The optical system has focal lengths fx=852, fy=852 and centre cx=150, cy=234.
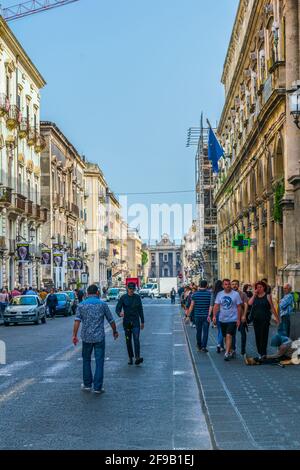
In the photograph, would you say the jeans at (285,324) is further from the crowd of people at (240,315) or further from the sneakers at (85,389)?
the sneakers at (85,389)

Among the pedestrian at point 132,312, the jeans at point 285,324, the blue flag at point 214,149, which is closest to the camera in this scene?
the pedestrian at point 132,312

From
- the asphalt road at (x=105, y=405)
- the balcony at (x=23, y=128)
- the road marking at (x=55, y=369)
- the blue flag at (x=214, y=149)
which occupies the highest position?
the balcony at (x=23, y=128)

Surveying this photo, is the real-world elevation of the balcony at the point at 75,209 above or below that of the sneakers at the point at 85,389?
above

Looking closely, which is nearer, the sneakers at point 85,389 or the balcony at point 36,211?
the sneakers at point 85,389

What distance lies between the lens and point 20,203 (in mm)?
57094

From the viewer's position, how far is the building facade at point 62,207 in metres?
74.4

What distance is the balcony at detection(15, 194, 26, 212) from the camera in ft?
184

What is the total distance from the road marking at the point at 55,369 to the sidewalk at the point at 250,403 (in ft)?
8.93

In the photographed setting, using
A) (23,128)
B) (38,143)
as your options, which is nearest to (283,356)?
(23,128)

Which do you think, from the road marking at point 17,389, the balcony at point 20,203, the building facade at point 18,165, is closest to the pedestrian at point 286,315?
the road marking at point 17,389

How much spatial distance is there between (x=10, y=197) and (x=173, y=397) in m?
42.0

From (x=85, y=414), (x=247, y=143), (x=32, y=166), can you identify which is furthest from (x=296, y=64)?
(x=32, y=166)

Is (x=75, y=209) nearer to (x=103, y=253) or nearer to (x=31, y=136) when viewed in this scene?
(x=103, y=253)
